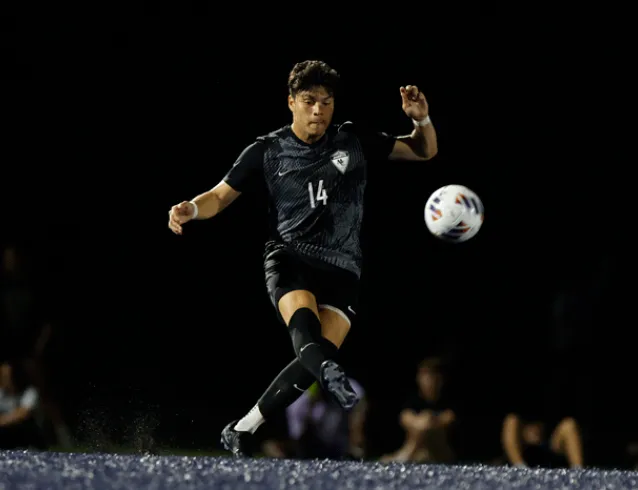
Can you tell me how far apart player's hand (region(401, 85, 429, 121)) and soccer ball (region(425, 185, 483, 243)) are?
1.36 feet

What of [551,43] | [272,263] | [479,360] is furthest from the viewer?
[551,43]

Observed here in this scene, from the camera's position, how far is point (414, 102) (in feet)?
16.4

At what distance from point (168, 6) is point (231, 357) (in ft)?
12.4

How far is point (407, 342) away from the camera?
34.8 ft

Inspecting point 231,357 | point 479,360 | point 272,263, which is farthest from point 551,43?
point 272,263

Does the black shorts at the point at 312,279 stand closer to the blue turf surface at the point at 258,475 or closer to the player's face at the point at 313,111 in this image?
the player's face at the point at 313,111

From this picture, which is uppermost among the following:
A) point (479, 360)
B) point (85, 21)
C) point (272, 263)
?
point (85, 21)

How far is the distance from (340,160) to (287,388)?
1134mm

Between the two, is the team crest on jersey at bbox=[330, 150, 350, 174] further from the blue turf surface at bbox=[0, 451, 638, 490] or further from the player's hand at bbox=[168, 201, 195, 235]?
→ the blue turf surface at bbox=[0, 451, 638, 490]

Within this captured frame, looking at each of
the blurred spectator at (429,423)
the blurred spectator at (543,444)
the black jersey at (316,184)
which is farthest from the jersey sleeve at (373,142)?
the blurred spectator at (429,423)

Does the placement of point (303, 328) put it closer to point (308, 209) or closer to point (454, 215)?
point (308, 209)

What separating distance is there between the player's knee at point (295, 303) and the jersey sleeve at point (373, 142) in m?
0.81

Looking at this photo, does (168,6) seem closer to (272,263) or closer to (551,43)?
(551,43)

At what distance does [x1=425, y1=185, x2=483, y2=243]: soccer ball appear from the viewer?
5.02 metres
